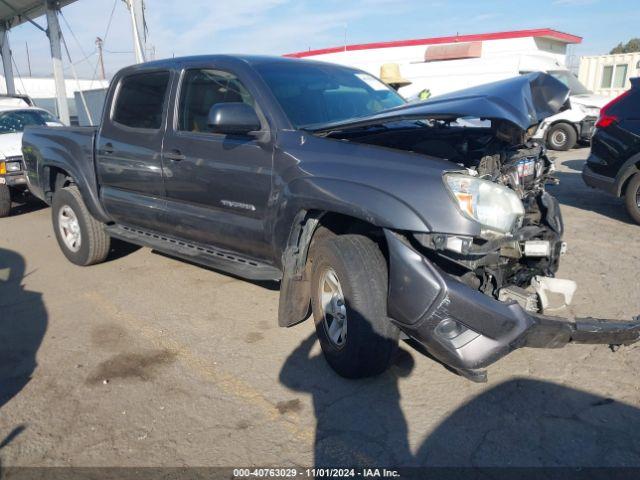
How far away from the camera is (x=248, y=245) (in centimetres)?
398

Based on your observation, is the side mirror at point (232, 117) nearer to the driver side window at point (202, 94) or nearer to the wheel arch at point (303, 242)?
the driver side window at point (202, 94)

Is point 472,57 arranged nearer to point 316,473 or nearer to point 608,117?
point 608,117

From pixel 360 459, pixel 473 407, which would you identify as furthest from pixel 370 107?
pixel 360 459

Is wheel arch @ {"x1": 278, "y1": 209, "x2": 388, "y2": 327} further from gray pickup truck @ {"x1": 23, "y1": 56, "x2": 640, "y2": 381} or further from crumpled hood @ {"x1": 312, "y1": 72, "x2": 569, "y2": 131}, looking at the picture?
crumpled hood @ {"x1": 312, "y1": 72, "x2": 569, "y2": 131}

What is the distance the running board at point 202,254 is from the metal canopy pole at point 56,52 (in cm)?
Answer: 1483

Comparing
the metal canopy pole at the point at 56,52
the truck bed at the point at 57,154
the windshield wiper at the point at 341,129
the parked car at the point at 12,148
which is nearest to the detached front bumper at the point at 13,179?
the parked car at the point at 12,148

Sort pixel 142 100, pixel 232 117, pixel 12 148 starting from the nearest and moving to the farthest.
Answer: pixel 232 117 < pixel 142 100 < pixel 12 148

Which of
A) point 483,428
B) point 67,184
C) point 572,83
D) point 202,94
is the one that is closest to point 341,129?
point 202,94

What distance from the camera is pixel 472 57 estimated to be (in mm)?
19641

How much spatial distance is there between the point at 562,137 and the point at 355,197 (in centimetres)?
1205

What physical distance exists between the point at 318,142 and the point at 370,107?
125cm

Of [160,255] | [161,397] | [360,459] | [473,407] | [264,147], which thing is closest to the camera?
[360,459]

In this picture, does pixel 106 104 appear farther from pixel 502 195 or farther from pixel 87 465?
pixel 502 195

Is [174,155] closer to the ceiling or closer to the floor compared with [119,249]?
closer to the ceiling
